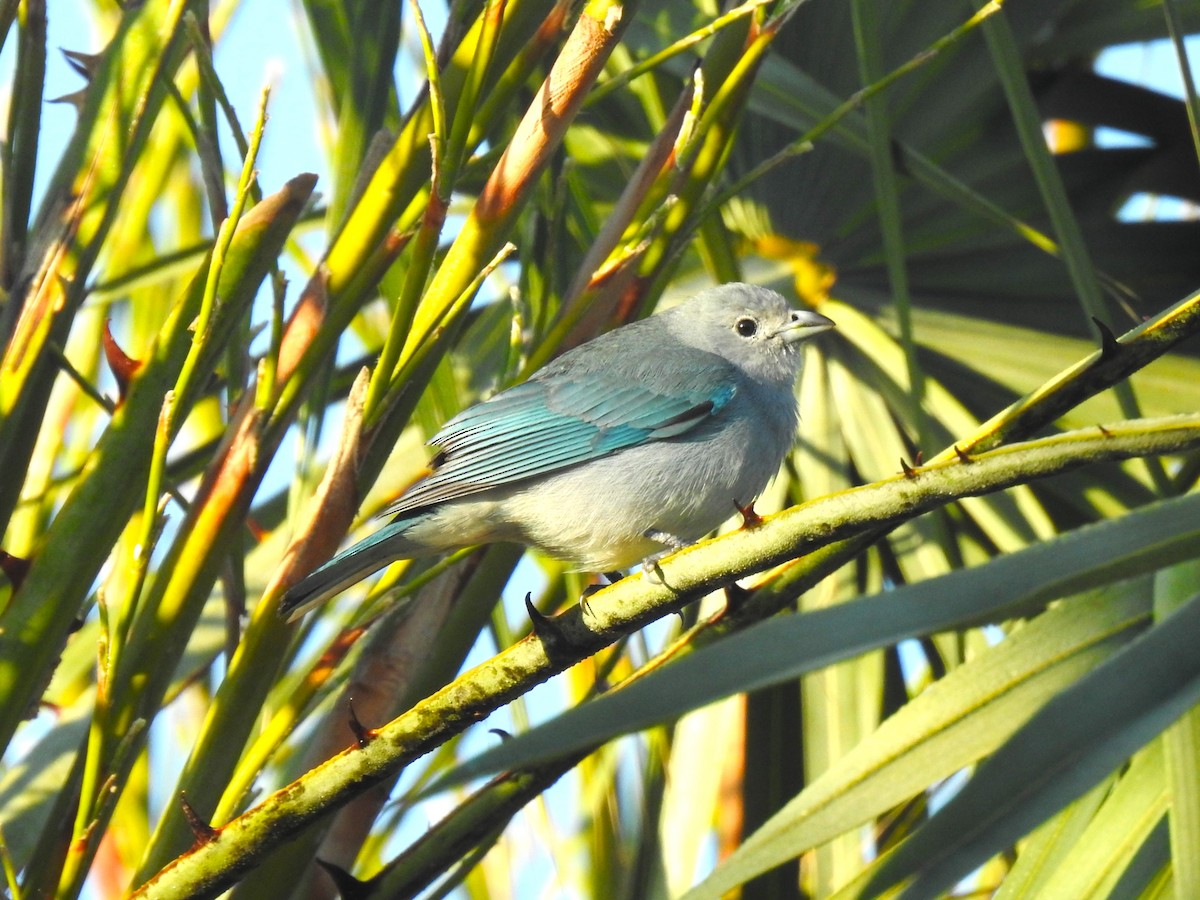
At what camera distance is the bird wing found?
3.26 metres

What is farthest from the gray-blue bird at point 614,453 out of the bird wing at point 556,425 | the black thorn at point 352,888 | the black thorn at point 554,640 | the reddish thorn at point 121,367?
the black thorn at point 554,640

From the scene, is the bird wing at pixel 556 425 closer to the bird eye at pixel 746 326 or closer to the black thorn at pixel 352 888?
the bird eye at pixel 746 326

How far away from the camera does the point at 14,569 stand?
2166 millimetres

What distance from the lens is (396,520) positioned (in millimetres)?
3135

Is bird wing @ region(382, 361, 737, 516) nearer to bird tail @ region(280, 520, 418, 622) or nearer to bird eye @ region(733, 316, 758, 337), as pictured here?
bird tail @ region(280, 520, 418, 622)

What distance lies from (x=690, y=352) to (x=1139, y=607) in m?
2.00

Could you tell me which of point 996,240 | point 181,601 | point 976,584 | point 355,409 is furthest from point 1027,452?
point 996,240

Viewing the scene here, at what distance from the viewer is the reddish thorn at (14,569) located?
2.14 metres

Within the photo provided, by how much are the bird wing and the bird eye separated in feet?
0.78

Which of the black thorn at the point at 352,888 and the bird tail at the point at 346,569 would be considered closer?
the black thorn at the point at 352,888

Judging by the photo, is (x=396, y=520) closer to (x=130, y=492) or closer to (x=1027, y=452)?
(x=130, y=492)

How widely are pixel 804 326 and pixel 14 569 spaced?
2.25m

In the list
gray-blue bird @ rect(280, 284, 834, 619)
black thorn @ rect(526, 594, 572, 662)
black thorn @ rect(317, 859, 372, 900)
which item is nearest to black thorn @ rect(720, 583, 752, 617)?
black thorn @ rect(526, 594, 572, 662)

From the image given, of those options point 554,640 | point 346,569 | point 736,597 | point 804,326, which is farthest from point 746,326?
point 554,640
